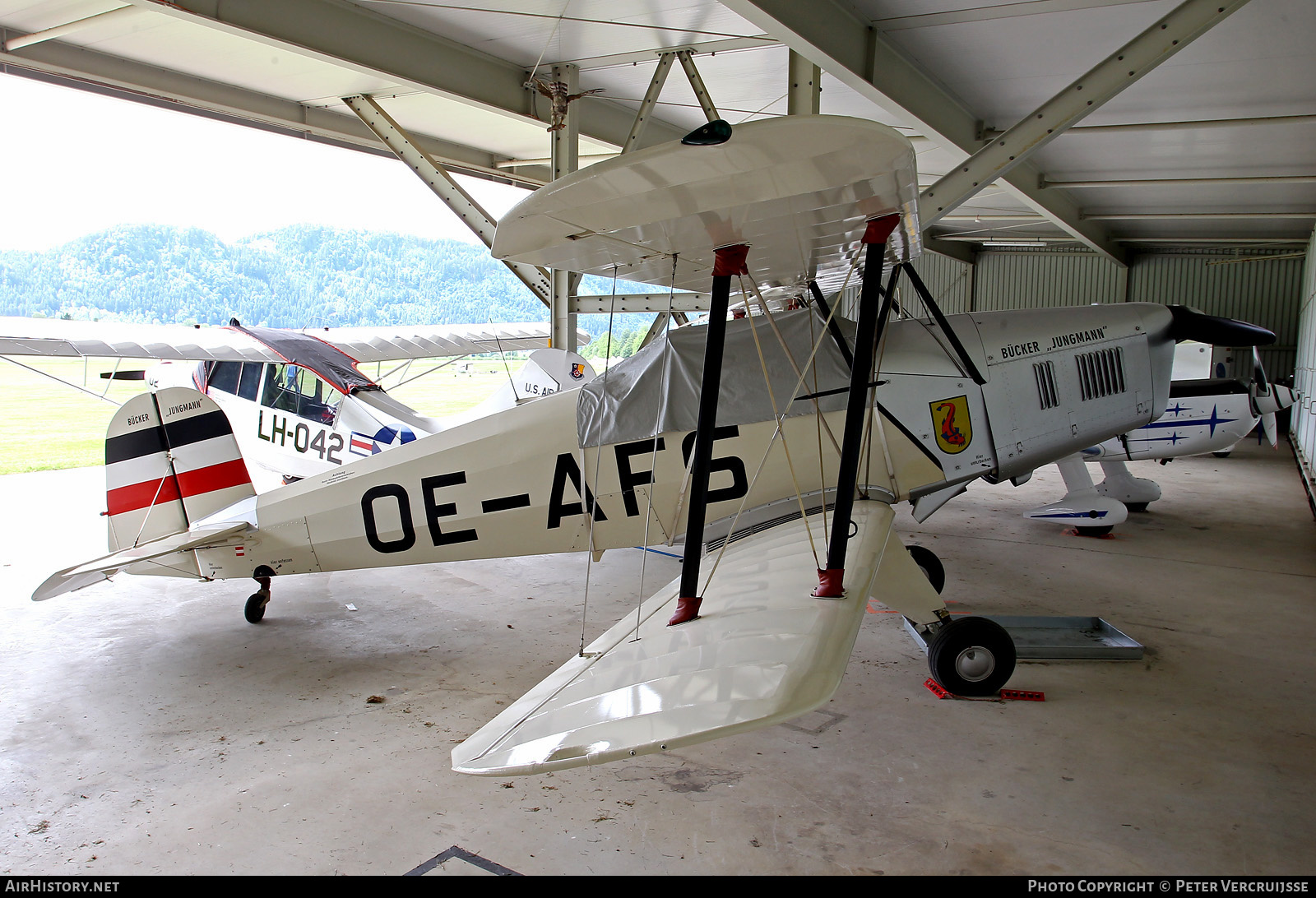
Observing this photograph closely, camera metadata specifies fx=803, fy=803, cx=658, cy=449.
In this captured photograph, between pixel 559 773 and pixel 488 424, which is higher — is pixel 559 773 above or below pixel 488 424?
below

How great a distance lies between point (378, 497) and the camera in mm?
4684

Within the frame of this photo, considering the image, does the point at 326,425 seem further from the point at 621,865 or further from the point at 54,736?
the point at 621,865

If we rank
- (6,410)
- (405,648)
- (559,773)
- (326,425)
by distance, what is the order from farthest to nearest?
(6,410)
(326,425)
(405,648)
(559,773)

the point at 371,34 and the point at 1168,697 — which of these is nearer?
the point at 1168,697

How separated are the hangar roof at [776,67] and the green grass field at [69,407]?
11.1ft

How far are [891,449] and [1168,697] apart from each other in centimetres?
191

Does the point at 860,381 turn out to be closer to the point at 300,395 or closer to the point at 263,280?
the point at 300,395

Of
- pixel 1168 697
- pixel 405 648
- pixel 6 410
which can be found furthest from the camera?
pixel 6 410

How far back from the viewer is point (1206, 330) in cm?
532

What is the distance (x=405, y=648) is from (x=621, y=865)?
2.71 m

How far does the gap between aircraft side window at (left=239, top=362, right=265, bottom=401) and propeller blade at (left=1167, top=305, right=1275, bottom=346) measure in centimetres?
902

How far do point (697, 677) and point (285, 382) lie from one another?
324 inches

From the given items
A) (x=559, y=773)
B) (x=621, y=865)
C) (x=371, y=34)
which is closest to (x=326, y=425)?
(x=371, y=34)

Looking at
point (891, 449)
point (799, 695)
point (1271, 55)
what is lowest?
point (799, 695)
